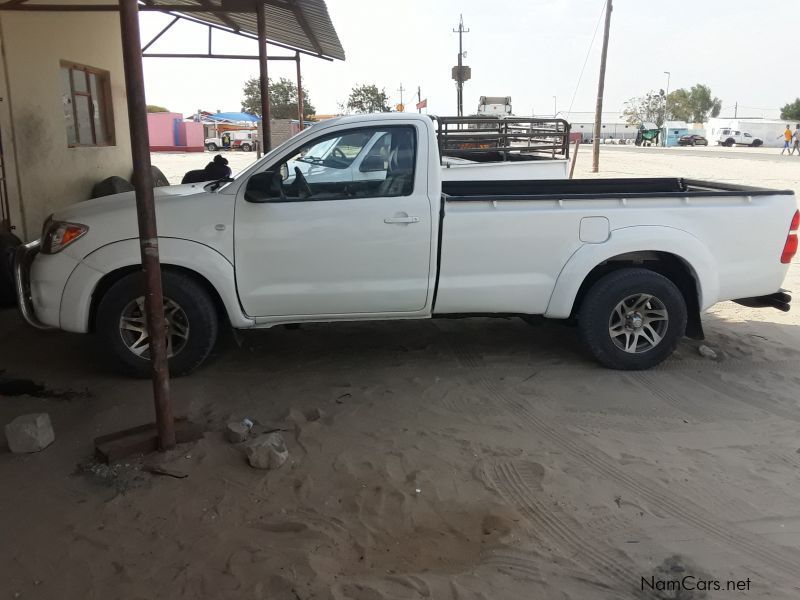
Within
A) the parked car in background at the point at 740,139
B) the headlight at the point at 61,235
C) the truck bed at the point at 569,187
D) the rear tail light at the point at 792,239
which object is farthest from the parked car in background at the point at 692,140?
the headlight at the point at 61,235

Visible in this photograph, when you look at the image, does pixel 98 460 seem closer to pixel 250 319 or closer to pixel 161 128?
pixel 250 319

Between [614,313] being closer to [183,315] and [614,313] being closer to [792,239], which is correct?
[792,239]

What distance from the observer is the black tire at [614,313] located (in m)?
5.25

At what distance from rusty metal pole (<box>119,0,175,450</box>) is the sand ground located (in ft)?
1.08

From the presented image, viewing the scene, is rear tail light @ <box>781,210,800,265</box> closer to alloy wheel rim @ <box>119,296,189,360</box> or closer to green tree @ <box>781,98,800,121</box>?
alloy wheel rim @ <box>119,296,189,360</box>

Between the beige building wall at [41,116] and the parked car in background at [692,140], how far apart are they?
2476 inches

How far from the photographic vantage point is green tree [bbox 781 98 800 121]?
323 feet

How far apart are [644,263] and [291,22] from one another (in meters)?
7.61

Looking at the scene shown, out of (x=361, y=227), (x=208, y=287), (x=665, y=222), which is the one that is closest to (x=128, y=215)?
(x=208, y=287)

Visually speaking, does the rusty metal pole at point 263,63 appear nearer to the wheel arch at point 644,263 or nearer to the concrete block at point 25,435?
the wheel arch at point 644,263

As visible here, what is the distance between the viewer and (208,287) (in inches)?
198

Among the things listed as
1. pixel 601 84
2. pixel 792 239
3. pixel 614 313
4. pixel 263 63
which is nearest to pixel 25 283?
pixel 614 313

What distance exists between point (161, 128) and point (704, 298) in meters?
49.4

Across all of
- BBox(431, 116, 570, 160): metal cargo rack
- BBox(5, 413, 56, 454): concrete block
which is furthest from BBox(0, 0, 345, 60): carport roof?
BBox(5, 413, 56, 454): concrete block
